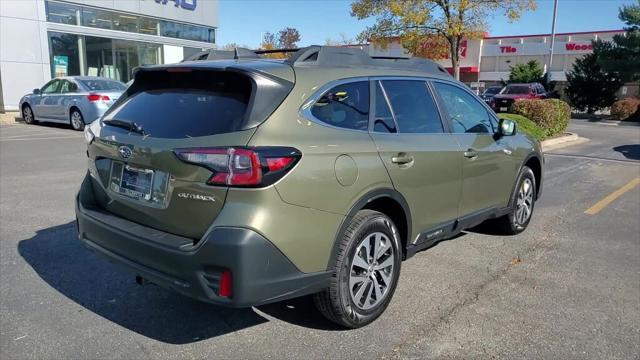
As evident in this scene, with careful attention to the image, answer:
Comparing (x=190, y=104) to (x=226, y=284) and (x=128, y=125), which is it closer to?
(x=128, y=125)

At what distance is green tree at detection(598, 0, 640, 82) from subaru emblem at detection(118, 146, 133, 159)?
33.6 metres

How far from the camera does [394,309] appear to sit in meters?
3.82

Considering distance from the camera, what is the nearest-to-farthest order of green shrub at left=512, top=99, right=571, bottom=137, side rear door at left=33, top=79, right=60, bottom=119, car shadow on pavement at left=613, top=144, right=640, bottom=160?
car shadow on pavement at left=613, top=144, right=640, bottom=160 → green shrub at left=512, top=99, right=571, bottom=137 → side rear door at left=33, top=79, right=60, bottom=119

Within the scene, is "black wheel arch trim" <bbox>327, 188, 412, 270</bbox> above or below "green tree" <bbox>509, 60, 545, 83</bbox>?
below

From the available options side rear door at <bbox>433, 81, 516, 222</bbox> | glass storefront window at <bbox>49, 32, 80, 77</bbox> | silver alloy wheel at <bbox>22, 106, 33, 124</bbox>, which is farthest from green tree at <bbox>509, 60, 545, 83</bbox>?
side rear door at <bbox>433, 81, 516, 222</bbox>

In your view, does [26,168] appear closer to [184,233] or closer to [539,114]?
[184,233]

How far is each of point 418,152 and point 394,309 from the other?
3.87 ft

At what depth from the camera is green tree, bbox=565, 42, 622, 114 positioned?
32281 mm

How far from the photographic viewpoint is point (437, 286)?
13.9 ft

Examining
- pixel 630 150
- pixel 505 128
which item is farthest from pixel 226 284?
pixel 630 150

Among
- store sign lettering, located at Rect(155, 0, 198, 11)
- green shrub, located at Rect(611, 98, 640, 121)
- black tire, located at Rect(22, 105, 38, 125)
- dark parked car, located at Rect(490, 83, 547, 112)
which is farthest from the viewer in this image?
green shrub, located at Rect(611, 98, 640, 121)

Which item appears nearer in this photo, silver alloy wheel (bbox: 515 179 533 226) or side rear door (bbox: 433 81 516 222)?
side rear door (bbox: 433 81 516 222)

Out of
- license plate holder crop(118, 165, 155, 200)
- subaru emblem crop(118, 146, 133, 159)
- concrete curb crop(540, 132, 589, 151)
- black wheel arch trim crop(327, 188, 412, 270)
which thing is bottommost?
concrete curb crop(540, 132, 589, 151)

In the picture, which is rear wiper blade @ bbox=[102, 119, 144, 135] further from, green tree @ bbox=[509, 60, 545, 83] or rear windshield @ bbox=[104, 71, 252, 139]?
green tree @ bbox=[509, 60, 545, 83]
